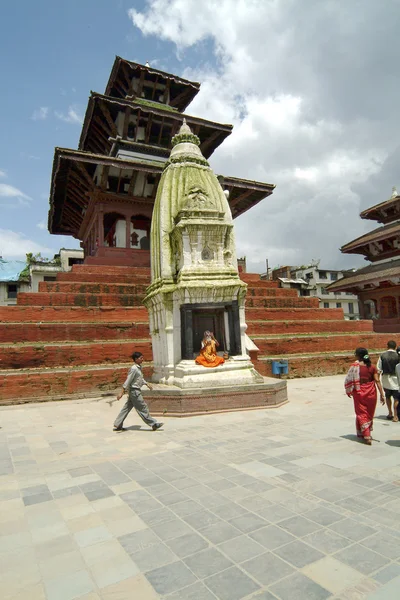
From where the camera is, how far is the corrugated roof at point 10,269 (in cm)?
3572

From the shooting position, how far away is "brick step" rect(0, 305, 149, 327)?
11.5 meters

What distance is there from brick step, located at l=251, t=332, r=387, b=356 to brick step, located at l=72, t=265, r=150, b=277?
5.81 meters

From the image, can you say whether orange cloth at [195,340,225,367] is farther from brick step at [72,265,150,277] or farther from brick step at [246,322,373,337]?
brick step at [72,265,150,277]

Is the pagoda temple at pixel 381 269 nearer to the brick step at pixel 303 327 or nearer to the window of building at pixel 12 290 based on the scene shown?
the brick step at pixel 303 327

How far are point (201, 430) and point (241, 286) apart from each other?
3.77 meters

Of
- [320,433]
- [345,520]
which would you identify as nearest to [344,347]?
[320,433]

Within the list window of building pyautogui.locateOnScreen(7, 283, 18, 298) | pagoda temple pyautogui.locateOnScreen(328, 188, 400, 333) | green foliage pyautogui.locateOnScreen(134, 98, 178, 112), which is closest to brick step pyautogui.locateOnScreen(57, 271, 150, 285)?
green foliage pyautogui.locateOnScreen(134, 98, 178, 112)

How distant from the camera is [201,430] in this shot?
6352 mm

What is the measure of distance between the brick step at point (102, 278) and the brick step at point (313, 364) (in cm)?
596

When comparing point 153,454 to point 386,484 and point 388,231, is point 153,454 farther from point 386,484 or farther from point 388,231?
point 388,231

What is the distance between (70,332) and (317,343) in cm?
853

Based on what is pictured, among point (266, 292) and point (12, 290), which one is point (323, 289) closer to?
point (266, 292)

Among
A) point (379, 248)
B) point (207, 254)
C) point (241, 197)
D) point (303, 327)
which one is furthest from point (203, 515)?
point (379, 248)

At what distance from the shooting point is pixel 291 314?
15.7m
